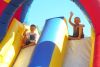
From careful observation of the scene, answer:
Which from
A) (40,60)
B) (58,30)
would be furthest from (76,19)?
(40,60)

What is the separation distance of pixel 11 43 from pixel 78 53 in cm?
94

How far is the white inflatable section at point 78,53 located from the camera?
3320 millimetres

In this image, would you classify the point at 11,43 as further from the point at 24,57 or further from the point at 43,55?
the point at 43,55

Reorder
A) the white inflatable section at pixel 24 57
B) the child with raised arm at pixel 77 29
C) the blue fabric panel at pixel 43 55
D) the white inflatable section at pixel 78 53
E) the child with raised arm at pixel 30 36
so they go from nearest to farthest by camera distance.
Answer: the blue fabric panel at pixel 43 55
the white inflatable section at pixel 78 53
the white inflatable section at pixel 24 57
the child with raised arm at pixel 77 29
the child with raised arm at pixel 30 36

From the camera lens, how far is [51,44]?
3.39m

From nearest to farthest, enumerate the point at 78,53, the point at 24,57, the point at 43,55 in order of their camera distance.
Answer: the point at 43,55, the point at 78,53, the point at 24,57

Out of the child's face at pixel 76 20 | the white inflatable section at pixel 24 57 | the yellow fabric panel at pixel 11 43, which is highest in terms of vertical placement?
the child's face at pixel 76 20

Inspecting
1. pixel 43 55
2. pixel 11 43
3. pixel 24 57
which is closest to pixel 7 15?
pixel 11 43

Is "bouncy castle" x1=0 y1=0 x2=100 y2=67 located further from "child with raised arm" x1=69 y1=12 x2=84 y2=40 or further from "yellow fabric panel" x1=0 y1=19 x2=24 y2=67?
"child with raised arm" x1=69 y1=12 x2=84 y2=40

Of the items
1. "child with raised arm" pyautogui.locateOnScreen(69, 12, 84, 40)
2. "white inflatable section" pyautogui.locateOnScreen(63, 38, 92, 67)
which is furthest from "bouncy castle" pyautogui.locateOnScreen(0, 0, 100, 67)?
"child with raised arm" pyautogui.locateOnScreen(69, 12, 84, 40)

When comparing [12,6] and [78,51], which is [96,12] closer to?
[78,51]

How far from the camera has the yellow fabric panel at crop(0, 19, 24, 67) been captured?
3.61m

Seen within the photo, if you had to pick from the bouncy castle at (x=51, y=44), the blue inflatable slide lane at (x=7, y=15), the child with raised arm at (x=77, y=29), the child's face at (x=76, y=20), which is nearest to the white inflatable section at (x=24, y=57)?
the bouncy castle at (x=51, y=44)

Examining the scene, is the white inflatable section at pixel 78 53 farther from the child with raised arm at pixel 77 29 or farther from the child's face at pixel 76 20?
the child's face at pixel 76 20
